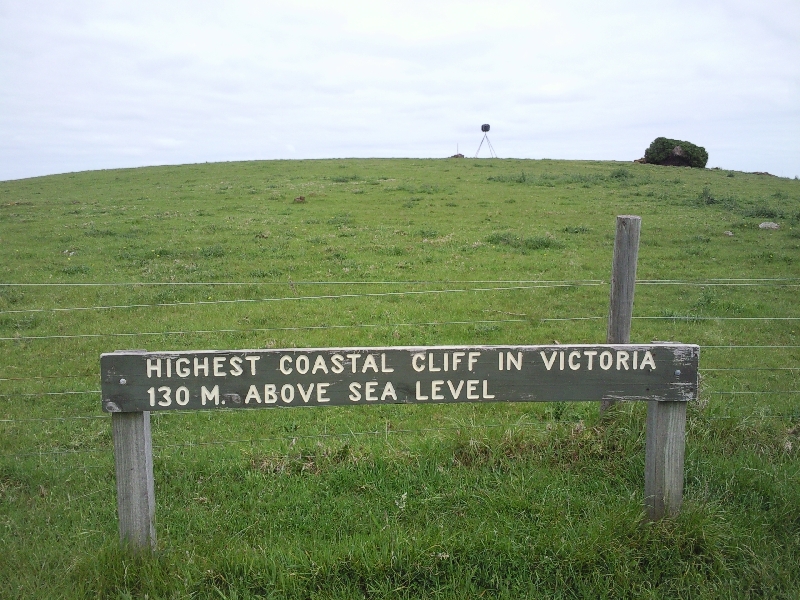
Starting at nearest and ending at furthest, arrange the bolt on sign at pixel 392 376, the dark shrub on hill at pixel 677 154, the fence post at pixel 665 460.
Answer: the bolt on sign at pixel 392 376, the fence post at pixel 665 460, the dark shrub on hill at pixel 677 154

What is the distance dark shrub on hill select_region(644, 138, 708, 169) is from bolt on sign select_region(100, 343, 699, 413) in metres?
43.5

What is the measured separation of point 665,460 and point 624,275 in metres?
1.62

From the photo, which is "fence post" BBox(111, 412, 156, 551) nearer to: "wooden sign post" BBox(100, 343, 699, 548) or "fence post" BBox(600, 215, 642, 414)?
"wooden sign post" BBox(100, 343, 699, 548)

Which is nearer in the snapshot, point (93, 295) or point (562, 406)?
point (562, 406)

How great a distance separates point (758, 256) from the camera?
1625 cm

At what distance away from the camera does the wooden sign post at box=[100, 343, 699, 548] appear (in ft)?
12.9

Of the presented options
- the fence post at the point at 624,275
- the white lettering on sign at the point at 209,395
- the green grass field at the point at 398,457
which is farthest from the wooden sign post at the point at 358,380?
the fence post at the point at 624,275

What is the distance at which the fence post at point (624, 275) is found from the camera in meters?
5.34

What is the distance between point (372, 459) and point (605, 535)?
198 centimetres

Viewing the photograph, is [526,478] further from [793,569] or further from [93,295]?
[93,295]

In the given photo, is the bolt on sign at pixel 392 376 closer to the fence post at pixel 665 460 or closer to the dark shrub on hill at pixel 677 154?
the fence post at pixel 665 460

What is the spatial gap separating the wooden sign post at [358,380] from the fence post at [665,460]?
0.01m

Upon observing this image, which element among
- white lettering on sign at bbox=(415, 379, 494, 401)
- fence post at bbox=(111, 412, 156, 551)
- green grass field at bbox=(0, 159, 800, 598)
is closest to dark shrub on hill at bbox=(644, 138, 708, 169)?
green grass field at bbox=(0, 159, 800, 598)

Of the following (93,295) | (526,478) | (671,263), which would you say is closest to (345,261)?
(93,295)
